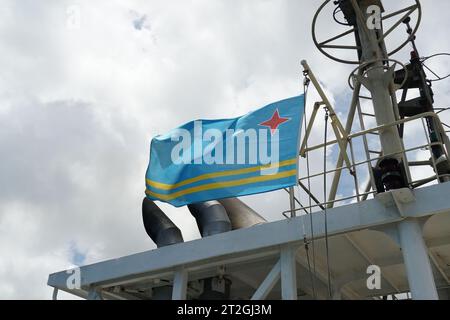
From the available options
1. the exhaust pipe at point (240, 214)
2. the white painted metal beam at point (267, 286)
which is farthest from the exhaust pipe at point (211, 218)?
the white painted metal beam at point (267, 286)

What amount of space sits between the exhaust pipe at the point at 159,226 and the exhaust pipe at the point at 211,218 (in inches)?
20.1

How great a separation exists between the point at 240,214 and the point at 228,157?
214 centimetres

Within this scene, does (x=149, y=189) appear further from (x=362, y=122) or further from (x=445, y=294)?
(x=445, y=294)

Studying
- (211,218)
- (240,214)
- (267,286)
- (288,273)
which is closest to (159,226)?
(211,218)

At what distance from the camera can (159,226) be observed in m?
9.29

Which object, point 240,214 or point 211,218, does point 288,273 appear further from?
point 240,214

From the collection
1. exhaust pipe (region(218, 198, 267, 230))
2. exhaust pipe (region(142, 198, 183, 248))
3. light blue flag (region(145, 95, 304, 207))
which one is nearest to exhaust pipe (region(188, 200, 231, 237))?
exhaust pipe (region(142, 198, 183, 248))

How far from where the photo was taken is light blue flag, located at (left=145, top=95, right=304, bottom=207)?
7.35m

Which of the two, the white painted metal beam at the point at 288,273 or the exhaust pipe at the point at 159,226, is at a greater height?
the exhaust pipe at the point at 159,226

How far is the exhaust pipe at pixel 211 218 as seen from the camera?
8.76 metres

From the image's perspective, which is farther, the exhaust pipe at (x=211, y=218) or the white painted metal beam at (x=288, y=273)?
the exhaust pipe at (x=211, y=218)

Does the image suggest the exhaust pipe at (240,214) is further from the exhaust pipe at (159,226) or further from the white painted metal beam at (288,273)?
the white painted metal beam at (288,273)
